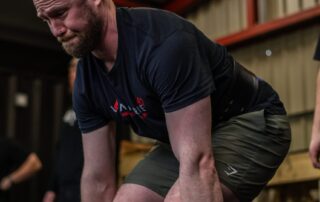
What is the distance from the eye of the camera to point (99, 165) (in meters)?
1.71

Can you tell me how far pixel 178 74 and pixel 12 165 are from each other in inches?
97.5

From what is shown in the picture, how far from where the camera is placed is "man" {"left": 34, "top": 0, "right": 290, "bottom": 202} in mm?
1389

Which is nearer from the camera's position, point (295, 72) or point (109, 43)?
point (109, 43)

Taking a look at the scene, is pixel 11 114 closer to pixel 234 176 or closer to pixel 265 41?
pixel 265 41

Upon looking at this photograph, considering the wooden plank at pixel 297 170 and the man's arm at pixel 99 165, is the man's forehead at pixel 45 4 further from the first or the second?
the wooden plank at pixel 297 170

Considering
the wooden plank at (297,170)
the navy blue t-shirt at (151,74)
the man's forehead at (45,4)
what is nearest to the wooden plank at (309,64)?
the wooden plank at (297,170)

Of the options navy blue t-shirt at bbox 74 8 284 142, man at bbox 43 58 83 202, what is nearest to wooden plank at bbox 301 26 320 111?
man at bbox 43 58 83 202

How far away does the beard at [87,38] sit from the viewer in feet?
4.81

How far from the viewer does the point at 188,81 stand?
1.39 metres

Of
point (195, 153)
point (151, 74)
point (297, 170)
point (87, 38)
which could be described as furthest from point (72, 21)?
point (297, 170)

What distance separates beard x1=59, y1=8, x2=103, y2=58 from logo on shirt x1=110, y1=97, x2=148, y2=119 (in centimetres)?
15

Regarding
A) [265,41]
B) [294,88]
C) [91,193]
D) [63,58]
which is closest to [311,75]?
[294,88]

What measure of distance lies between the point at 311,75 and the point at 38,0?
3.19m

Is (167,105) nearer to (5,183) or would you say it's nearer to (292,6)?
(5,183)
